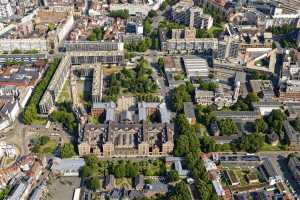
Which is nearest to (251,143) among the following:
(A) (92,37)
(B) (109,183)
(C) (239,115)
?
(C) (239,115)

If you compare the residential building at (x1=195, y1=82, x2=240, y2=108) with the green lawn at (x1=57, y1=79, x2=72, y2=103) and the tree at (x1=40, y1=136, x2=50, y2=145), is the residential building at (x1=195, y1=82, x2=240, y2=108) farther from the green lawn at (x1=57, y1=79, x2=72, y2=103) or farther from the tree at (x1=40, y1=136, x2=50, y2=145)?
the tree at (x1=40, y1=136, x2=50, y2=145)

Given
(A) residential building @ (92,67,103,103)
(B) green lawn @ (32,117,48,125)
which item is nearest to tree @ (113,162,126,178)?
(A) residential building @ (92,67,103,103)

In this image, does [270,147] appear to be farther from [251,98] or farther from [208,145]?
[251,98]

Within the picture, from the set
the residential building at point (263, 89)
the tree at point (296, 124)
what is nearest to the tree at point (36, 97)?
the residential building at point (263, 89)

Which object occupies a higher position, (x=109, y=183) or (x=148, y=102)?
(x=148, y=102)

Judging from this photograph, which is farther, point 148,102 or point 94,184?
point 148,102

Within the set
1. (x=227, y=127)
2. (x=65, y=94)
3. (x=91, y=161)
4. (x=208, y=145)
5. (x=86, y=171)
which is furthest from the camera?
(x=65, y=94)

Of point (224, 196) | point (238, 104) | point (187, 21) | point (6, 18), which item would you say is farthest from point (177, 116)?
point (6, 18)
